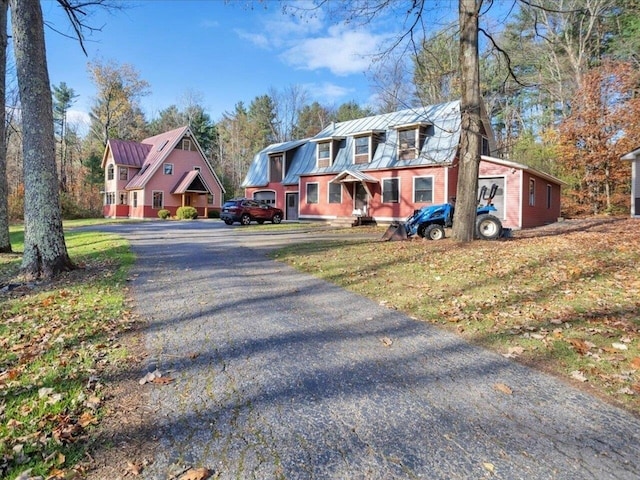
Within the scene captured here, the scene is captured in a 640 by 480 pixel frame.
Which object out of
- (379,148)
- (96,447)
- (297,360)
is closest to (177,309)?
(297,360)

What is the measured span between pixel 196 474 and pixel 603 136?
31011 millimetres

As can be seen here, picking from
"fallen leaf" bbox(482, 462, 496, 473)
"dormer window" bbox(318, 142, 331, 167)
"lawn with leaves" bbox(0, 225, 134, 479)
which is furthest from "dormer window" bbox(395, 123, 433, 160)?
"fallen leaf" bbox(482, 462, 496, 473)

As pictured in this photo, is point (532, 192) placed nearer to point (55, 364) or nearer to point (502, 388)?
point (502, 388)

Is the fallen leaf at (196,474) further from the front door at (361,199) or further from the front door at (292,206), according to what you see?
the front door at (292,206)

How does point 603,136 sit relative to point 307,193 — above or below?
above

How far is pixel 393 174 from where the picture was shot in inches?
867

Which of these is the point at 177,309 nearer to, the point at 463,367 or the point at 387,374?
the point at 387,374

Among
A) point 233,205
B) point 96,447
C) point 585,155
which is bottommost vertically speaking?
point 96,447

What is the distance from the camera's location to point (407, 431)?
257 cm

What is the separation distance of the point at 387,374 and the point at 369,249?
7.17 meters

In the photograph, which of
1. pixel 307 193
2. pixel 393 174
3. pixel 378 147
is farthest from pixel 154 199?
pixel 393 174

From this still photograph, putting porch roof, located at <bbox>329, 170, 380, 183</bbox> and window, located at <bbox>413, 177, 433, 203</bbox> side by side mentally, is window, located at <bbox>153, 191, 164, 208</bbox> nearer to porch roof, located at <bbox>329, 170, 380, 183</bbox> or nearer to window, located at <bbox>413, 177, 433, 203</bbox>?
porch roof, located at <bbox>329, 170, 380, 183</bbox>

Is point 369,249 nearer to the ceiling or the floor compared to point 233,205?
nearer to the floor

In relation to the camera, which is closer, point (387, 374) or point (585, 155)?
point (387, 374)
